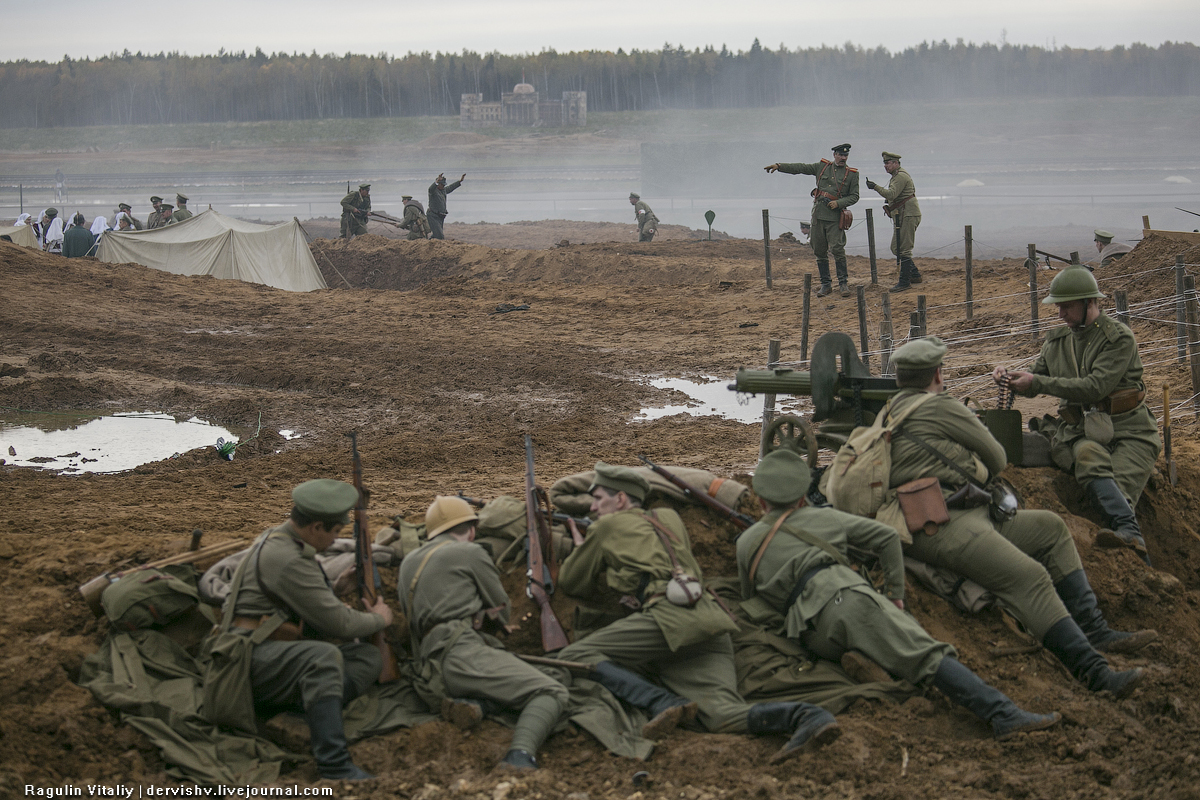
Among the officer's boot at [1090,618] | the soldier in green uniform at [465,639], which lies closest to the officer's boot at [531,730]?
the soldier in green uniform at [465,639]

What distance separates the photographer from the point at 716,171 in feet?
160

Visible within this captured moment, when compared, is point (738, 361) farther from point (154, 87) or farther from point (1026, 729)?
point (154, 87)

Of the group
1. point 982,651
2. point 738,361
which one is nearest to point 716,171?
point 738,361

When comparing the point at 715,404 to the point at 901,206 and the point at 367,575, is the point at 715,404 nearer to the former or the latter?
the point at 901,206

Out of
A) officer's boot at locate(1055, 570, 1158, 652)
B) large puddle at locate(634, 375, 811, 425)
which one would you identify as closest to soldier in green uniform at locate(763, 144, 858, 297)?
large puddle at locate(634, 375, 811, 425)

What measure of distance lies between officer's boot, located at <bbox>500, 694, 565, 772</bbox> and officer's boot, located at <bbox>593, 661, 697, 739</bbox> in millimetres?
306

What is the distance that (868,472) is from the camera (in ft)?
16.5

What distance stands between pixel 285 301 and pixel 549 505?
13.3 metres

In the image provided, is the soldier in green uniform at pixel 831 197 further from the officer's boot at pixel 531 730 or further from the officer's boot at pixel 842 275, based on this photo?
the officer's boot at pixel 531 730

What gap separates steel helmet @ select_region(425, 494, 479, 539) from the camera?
4.84m

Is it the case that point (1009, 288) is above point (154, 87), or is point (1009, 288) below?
below

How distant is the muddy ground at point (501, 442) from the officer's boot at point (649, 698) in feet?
0.33

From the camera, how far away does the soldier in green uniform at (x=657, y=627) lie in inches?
174

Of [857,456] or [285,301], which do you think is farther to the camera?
[285,301]
